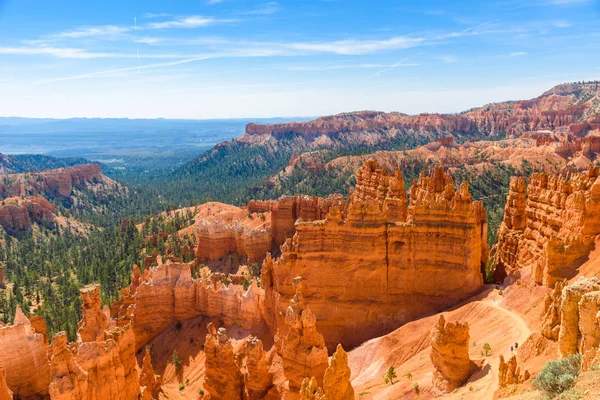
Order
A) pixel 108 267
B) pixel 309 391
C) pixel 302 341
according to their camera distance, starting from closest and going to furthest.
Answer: pixel 309 391
pixel 302 341
pixel 108 267

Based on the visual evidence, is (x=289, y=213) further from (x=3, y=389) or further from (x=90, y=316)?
(x=3, y=389)

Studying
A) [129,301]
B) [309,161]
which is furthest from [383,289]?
[309,161]

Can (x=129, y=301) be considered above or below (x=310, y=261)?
below

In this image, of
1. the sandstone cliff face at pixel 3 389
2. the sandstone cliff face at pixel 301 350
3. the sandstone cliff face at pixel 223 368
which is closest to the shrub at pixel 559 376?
the sandstone cliff face at pixel 301 350

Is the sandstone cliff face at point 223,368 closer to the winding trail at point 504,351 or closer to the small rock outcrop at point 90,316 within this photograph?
the small rock outcrop at point 90,316

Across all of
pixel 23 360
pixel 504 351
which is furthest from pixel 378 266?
pixel 23 360

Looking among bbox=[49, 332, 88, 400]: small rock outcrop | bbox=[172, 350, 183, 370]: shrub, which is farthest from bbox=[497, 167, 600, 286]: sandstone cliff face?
bbox=[172, 350, 183, 370]: shrub

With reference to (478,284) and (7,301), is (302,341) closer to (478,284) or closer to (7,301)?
(478,284)
